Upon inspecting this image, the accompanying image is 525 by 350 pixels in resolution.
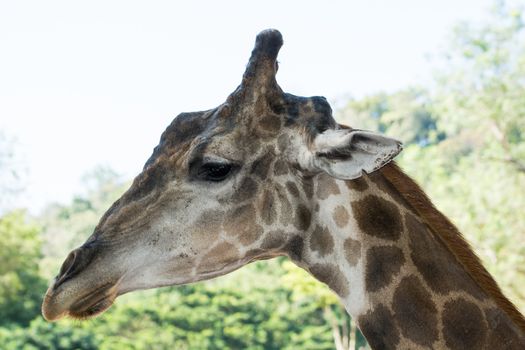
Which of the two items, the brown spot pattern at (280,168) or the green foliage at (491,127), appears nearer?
the brown spot pattern at (280,168)

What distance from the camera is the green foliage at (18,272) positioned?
27203mm

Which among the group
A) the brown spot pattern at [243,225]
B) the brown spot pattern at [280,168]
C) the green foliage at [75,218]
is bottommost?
the brown spot pattern at [243,225]

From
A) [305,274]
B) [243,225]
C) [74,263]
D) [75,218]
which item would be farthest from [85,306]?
[75,218]

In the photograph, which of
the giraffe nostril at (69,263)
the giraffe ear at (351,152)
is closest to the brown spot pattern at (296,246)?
the giraffe ear at (351,152)

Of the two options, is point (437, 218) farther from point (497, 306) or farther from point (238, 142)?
point (238, 142)

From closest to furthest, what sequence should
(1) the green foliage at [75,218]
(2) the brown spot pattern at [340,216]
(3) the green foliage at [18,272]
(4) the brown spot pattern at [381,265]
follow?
(4) the brown spot pattern at [381,265] → (2) the brown spot pattern at [340,216] → (3) the green foliage at [18,272] → (1) the green foliage at [75,218]

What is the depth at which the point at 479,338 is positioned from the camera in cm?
313

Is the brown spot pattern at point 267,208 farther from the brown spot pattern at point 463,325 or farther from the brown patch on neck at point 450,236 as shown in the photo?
the brown spot pattern at point 463,325

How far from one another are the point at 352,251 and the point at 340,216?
0.53ft

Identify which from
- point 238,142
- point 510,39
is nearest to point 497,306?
point 238,142

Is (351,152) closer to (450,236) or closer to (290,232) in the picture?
(290,232)

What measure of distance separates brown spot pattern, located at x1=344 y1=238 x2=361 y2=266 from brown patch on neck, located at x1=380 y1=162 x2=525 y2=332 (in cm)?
34

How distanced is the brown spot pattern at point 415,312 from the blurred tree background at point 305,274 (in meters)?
16.8

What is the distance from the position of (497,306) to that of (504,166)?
68.8 feet
